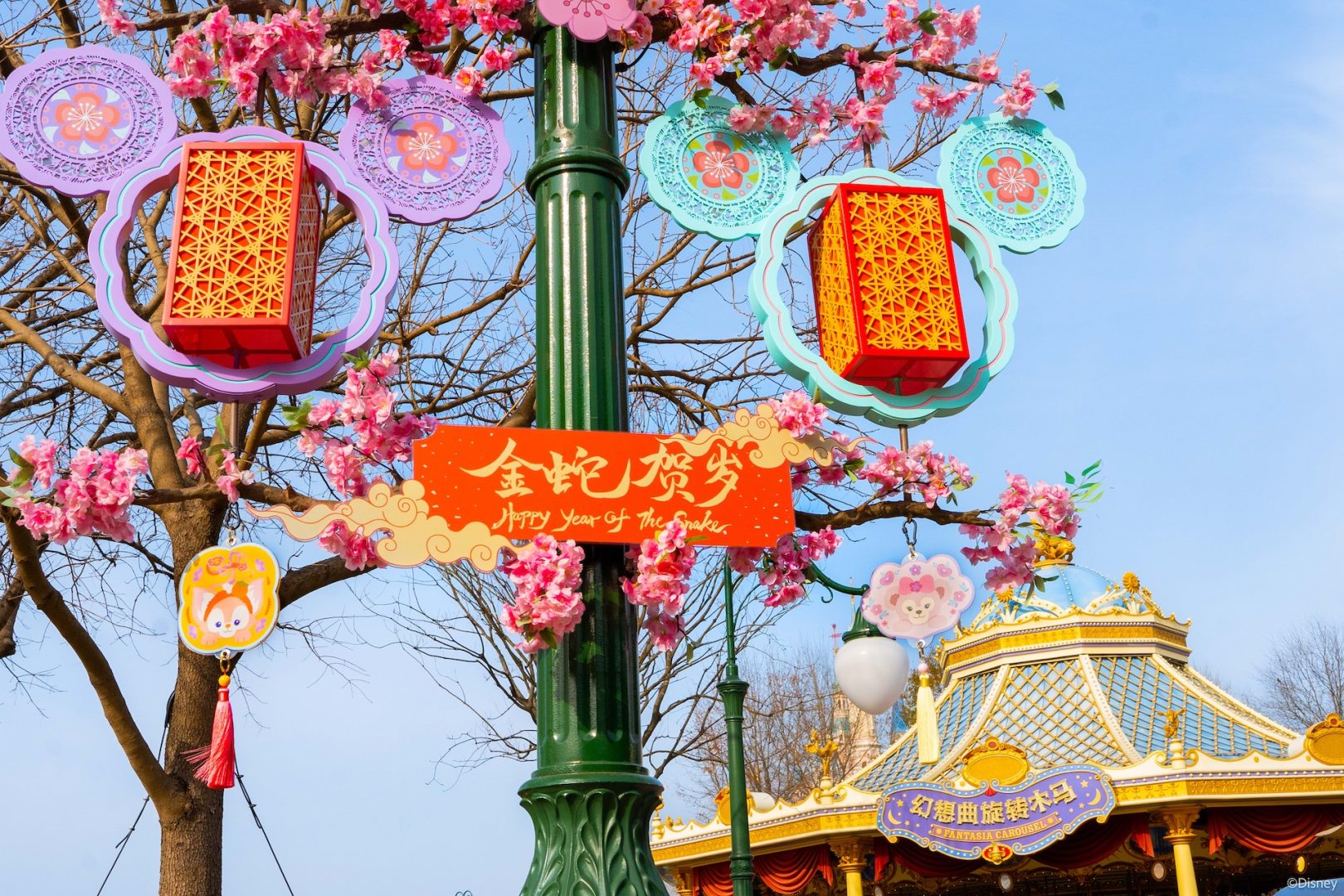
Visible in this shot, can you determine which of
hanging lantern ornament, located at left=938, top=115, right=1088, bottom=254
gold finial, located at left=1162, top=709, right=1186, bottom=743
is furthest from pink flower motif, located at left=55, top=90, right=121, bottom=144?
gold finial, located at left=1162, top=709, right=1186, bottom=743

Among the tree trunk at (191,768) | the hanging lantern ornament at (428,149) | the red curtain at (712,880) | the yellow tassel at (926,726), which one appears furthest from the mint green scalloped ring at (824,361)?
the red curtain at (712,880)

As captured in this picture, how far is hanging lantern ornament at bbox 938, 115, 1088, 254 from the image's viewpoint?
5.91 meters

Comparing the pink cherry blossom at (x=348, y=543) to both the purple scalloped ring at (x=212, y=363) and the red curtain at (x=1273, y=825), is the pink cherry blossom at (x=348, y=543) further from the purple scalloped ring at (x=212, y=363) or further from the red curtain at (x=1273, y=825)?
the red curtain at (x=1273, y=825)

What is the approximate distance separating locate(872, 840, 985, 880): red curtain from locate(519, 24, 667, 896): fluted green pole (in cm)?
1136

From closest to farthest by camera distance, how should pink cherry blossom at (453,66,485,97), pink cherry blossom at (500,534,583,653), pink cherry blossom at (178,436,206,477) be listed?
pink cherry blossom at (500,534,583,653) → pink cherry blossom at (178,436,206,477) → pink cherry blossom at (453,66,485,97)

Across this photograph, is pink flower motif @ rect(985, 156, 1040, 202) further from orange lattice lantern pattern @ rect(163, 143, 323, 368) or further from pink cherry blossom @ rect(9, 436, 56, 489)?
pink cherry blossom @ rect(9, 436, 56, 489)

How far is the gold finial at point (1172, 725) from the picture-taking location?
13445 millimetres

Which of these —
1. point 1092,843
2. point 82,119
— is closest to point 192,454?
point 82,119

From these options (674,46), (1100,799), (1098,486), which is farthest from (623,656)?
(1100,799)

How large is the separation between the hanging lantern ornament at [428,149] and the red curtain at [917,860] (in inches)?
457

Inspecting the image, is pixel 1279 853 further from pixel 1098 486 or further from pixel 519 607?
pixel 519 607

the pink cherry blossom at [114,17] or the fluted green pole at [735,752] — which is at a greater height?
the pink cherry blossom at [114,17]

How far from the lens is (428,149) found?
534cm

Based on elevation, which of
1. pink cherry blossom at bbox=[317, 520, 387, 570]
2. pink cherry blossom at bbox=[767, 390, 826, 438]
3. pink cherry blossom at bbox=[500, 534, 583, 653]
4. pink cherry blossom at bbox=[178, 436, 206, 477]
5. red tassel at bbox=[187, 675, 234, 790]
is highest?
pink cherry blossom at bbox=[767, 390, 826, 438]
